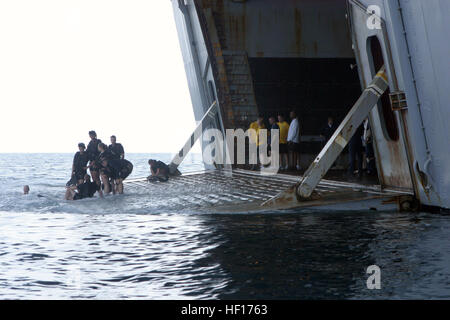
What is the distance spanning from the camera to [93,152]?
13961 mm

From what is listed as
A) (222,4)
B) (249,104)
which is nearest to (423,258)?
(249,104)

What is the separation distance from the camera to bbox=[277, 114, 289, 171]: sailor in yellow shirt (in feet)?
55.2

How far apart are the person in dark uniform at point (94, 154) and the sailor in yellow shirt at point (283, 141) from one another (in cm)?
533

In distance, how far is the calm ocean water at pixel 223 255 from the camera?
5.07 metres

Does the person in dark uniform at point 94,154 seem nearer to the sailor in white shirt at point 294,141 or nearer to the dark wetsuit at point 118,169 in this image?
the dark wetsuit at point 118,169

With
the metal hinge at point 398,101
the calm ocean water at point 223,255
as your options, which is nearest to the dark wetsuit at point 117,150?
the calm ocean water at point 223,255

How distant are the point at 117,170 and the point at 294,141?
16.5ft

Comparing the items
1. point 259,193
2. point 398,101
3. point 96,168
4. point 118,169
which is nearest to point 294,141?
point 259,193

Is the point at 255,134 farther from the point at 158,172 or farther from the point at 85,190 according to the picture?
the point at 85,190

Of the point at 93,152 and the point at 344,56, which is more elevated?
the point at 344,56

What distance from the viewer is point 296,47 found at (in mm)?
18453

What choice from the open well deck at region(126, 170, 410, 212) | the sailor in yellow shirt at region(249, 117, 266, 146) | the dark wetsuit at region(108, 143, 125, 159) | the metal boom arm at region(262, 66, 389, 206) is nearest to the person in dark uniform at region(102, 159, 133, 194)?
the dark wetsuit at region(108, 143, 125, 159)
